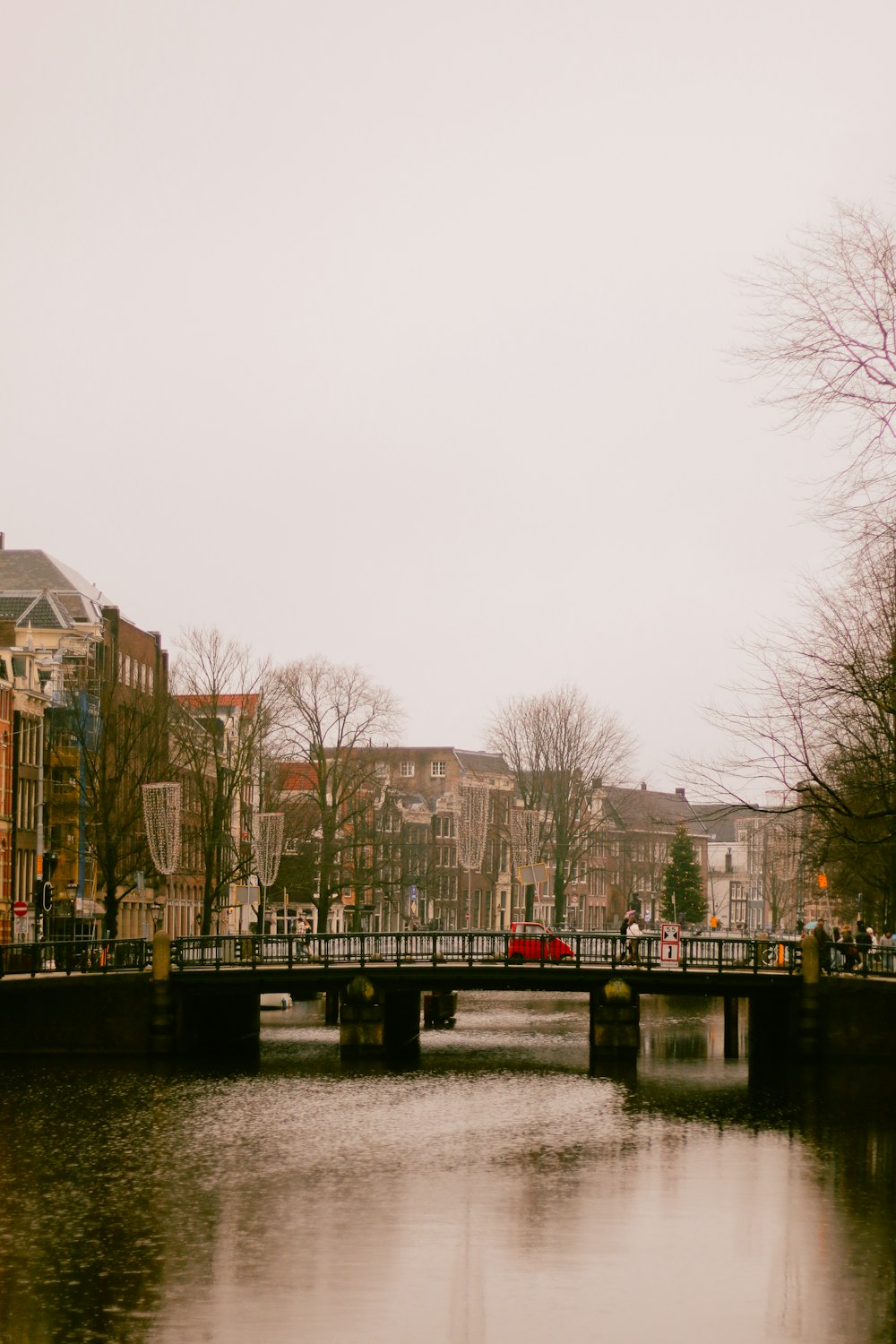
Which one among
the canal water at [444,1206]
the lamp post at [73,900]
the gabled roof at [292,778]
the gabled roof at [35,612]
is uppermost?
the gabled roof at [35,612]

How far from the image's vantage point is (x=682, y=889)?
548 feet

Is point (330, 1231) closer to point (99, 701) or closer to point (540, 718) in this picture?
point (99, 701)

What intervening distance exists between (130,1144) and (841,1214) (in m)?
14.5

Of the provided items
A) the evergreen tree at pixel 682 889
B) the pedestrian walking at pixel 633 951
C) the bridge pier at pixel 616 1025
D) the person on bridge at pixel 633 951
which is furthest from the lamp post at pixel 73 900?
the evergreen tree at pixel 682 889

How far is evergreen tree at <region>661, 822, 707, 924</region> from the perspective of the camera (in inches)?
6501

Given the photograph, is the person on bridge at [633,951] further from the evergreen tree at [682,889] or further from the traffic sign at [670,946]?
the evergreen tree at [682,889]

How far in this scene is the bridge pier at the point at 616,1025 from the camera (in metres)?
60.9

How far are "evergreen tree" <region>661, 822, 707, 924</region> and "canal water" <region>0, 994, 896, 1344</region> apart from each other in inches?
4317

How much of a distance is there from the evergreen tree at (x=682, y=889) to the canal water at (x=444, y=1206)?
110 meters

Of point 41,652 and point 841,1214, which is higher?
point 41,652

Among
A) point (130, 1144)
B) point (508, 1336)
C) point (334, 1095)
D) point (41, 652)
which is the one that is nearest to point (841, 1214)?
point (508, 1336)

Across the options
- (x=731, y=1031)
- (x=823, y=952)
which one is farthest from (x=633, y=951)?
(x=731, y=1031)

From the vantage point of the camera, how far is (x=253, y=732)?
89.8 meters

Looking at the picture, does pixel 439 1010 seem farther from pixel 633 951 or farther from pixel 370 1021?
pixel 370 1021
